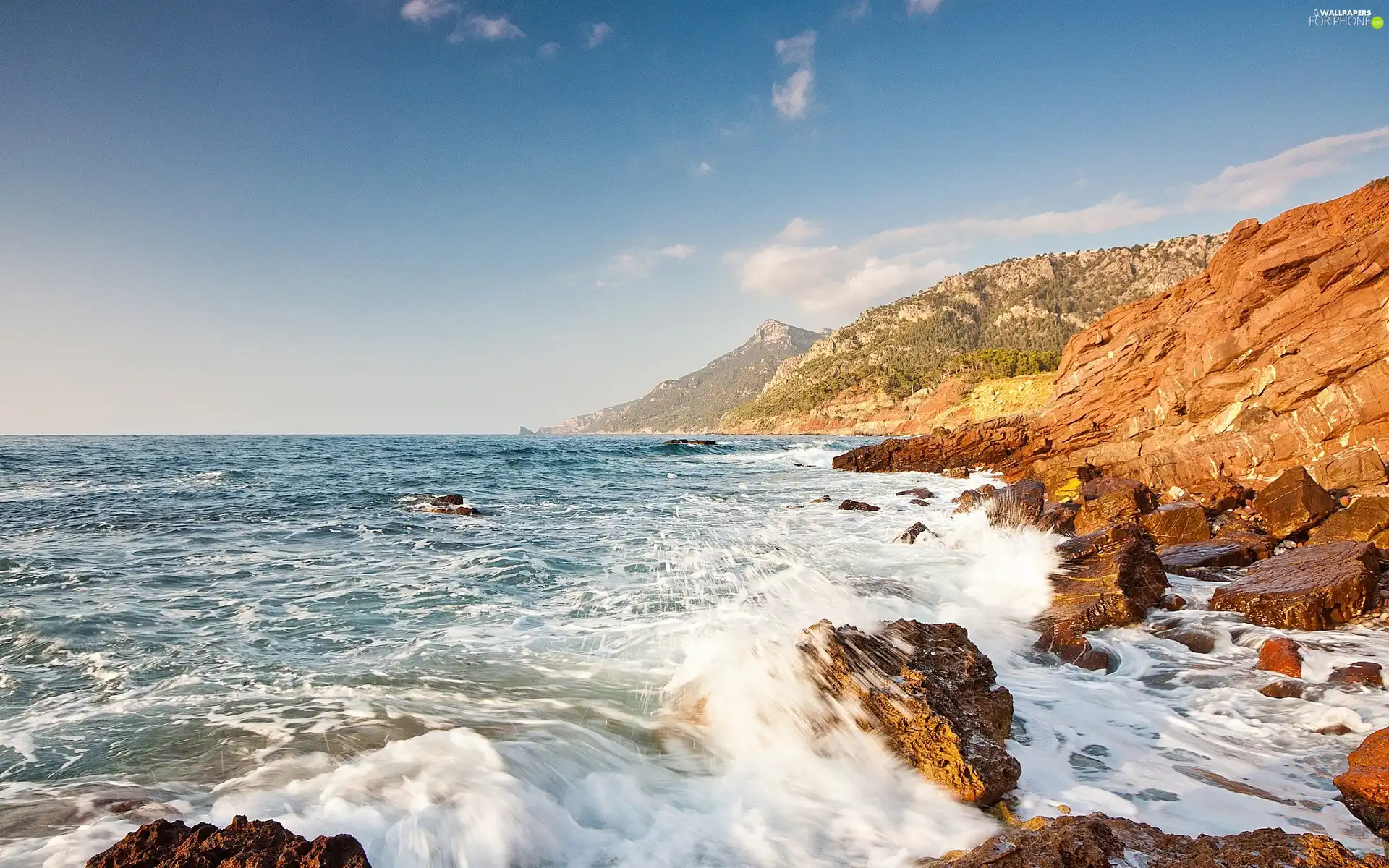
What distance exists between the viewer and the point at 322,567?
1149 centimetres

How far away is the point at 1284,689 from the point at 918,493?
52.8ft

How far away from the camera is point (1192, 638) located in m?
7.16

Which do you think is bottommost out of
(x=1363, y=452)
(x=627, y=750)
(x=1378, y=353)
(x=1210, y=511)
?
(x=627, y=750)

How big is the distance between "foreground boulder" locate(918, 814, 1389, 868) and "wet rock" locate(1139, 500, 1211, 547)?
1012 cm

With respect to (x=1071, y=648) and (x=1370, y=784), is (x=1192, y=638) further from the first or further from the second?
(x=1370, y=784)

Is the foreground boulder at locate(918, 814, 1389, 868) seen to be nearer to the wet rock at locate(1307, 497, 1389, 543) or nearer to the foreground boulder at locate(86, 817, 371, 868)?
the foreground boulder at locate(86, 817, 371, 868)

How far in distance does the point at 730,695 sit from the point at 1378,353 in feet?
57.1

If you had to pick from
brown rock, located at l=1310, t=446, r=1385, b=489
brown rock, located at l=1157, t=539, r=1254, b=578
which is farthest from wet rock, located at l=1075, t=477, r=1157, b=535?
brown rock, located at l=1310, t=446, r=1385, b=489

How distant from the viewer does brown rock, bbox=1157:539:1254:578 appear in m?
9.83

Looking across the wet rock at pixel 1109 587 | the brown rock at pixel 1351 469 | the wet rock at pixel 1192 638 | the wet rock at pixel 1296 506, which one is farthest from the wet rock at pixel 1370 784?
the brown rock at pixel 1351 469

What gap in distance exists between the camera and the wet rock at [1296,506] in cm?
1055

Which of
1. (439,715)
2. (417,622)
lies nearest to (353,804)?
(439,715)

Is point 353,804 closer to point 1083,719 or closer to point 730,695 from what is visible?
point 730,695

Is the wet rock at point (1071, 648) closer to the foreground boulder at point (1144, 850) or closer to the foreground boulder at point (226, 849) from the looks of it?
the foreground boulder at point (1144, 850)
